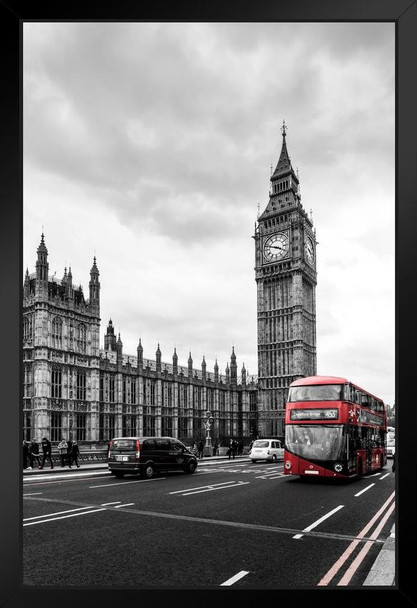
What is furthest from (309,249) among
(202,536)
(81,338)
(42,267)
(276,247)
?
(202,536)

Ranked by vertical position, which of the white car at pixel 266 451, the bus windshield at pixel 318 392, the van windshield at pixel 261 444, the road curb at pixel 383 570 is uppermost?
the bus windshield at pixel 318 392

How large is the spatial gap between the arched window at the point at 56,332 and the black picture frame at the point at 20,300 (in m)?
49.1

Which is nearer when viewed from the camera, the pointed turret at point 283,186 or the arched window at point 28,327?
the arched window at point 28,327

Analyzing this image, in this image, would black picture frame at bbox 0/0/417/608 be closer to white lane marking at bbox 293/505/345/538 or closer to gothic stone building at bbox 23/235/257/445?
white lane marking at bbox 293/505/345/538

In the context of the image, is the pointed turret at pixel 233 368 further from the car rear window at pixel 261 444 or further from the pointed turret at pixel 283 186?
the car rear window at pixel 261 444

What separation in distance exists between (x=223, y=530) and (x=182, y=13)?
829 centimetres

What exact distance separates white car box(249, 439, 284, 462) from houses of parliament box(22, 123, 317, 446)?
46.7ft

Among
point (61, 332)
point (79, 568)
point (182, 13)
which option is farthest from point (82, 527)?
point (61, 332)

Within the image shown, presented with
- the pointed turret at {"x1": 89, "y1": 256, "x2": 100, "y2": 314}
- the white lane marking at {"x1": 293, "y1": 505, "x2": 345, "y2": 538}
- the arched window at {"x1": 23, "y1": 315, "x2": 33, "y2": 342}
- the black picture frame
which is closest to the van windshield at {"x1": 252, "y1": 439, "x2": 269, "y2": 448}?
the white lane marking at {"x1": 293, "y1": 505, "x2": 345, "y2": 538}

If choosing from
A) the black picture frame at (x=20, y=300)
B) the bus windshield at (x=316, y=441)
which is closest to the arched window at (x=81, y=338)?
the bus windshield at (x=316, y=441)

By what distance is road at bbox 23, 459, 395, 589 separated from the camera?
6.21 m

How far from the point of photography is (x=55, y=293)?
52156 millimetres

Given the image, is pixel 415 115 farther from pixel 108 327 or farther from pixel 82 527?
pixel 108 327

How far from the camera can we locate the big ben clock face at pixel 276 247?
290 ft
